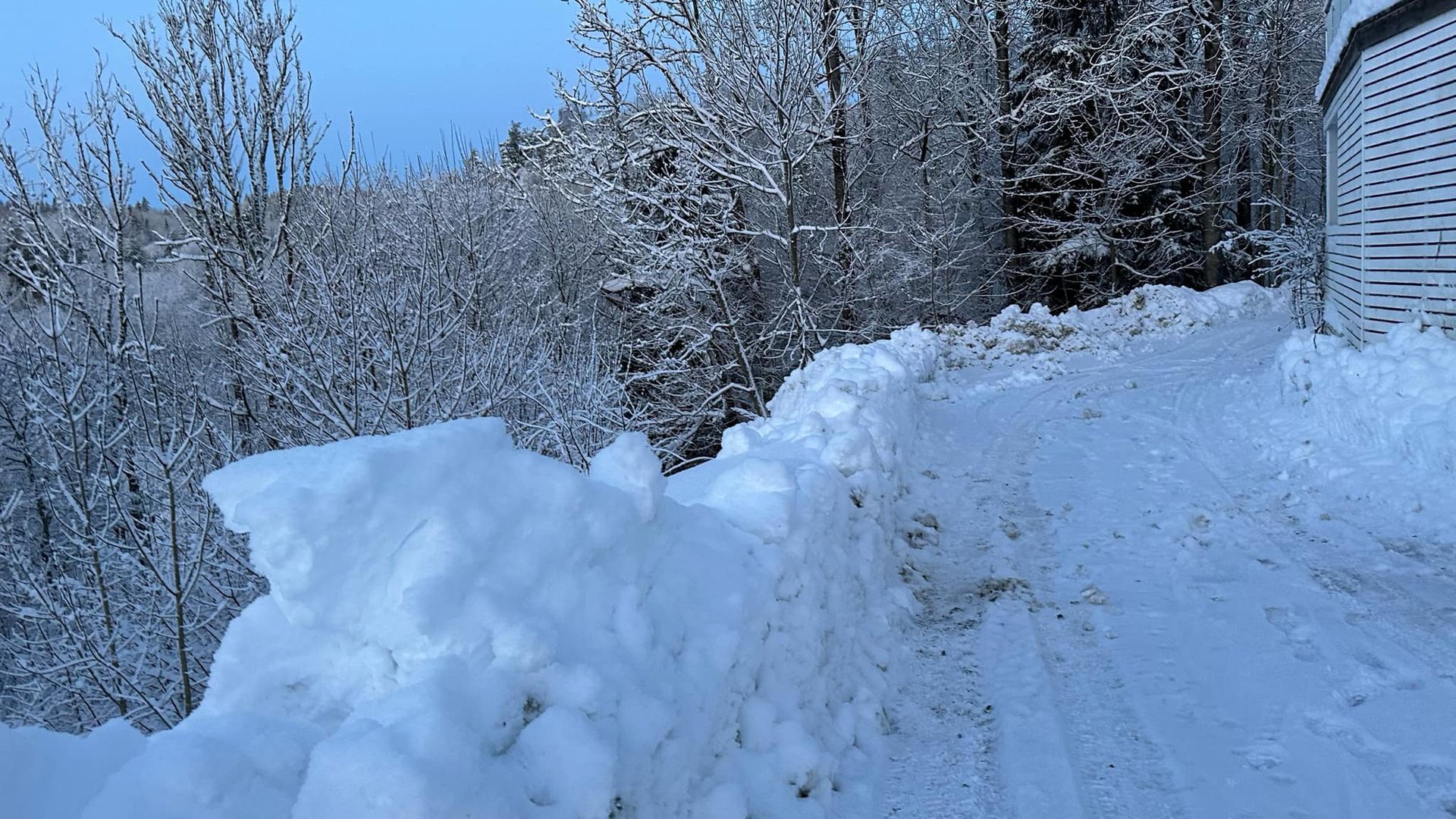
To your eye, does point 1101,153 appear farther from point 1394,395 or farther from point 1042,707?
point 1042,707

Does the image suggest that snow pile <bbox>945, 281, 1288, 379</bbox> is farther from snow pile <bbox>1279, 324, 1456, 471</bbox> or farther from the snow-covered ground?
the snow-covered ground

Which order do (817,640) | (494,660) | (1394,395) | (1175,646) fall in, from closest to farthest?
(494,660), (817,640), (1175,646), (1394,395)

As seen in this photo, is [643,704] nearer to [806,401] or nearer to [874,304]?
[806,401]

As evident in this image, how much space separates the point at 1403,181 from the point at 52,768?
34.4ft

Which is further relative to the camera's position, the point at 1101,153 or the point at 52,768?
the point at 1101,153

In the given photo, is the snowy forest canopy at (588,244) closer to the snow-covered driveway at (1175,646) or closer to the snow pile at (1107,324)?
the snow pile at (1107,324)

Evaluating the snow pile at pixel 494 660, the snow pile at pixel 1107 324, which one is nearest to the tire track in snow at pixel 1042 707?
the snow pile at pixel 494 660

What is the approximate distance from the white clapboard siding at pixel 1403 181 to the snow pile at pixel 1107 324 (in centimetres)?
444

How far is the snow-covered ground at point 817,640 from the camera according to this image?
86.4 inches

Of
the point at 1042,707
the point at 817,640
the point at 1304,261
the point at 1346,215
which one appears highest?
the point at 1346,215

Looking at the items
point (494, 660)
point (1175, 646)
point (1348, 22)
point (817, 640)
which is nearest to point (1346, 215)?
point (1348, 22)

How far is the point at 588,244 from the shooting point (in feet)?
67.7

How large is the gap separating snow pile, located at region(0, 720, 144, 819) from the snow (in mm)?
10472

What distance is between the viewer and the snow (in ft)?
26.1
